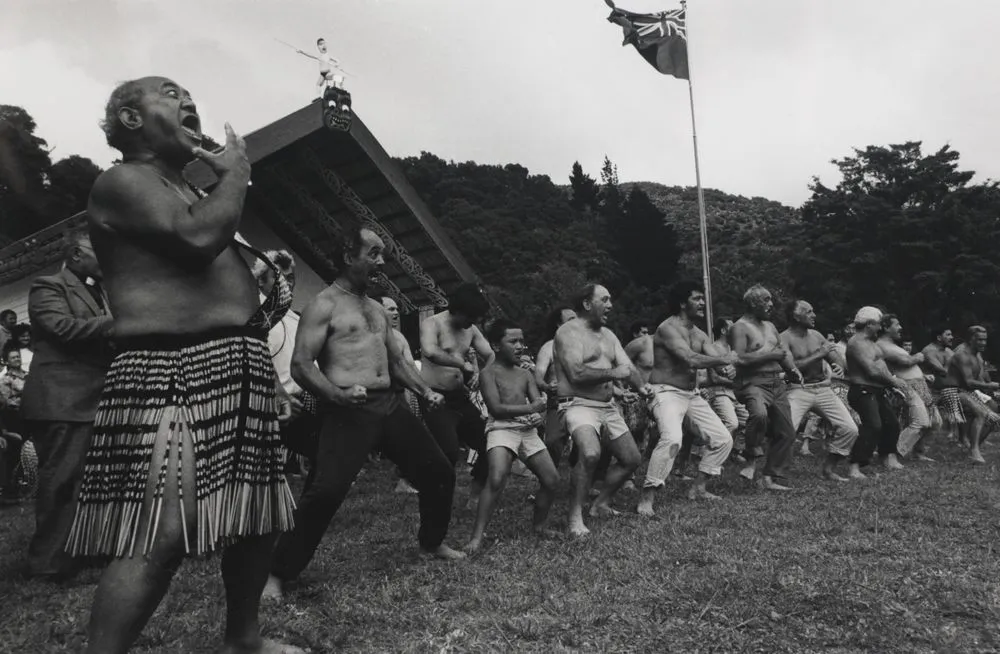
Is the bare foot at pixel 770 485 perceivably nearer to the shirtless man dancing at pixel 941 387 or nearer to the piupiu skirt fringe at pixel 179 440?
the shirtless man dancing at pixel 941 387

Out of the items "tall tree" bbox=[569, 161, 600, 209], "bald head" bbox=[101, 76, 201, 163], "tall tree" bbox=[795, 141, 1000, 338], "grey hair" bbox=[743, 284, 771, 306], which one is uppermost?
"tall tree" bbox=[569, 161, 600, 209]

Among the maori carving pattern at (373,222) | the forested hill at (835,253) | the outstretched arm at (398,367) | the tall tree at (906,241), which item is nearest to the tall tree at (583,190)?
the forested hill at (835,253)

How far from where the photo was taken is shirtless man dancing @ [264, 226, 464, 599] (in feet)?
13.5

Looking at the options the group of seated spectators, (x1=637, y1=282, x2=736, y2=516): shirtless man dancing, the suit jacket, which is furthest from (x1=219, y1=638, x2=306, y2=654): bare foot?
the group of seated spectators

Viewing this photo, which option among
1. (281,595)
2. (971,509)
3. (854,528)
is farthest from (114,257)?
(971,509)

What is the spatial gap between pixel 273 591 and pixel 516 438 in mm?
2194

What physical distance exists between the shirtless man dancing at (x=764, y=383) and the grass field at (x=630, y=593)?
204 centimetres

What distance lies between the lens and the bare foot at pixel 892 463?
975 centimetres

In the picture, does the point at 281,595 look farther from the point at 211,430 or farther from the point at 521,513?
the point at 521,513

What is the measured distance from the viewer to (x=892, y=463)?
9.84 m

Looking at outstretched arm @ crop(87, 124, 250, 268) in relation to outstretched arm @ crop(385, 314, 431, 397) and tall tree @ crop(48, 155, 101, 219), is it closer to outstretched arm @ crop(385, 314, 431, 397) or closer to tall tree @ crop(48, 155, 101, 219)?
outstretched arm @ crop(385, 314, 431, 397)

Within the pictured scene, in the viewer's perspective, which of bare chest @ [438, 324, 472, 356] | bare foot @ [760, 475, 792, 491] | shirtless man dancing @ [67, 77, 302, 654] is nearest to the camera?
shirtless man dancing @ [67, 77, 302, 654]

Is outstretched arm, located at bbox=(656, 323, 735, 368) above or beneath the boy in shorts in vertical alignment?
above

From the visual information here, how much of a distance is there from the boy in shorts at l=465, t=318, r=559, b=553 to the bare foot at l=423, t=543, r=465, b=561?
312mm
